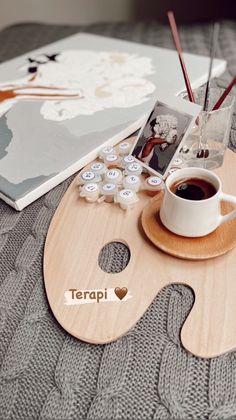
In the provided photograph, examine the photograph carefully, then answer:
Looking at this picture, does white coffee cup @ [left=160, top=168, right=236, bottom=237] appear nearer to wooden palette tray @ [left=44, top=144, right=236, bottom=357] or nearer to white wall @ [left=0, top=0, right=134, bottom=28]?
wooden palette tray @ [left=44, top=144, right=236, bottom=357]

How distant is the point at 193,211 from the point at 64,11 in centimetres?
175

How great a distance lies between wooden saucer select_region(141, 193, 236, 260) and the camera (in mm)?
483

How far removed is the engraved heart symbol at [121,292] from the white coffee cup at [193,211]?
10cm

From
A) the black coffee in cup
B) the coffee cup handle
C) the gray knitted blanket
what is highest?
the black coffee in cup

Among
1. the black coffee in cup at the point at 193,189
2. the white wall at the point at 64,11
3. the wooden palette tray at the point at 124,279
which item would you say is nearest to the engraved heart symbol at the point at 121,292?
the wooden palette tray at the point at 124,279

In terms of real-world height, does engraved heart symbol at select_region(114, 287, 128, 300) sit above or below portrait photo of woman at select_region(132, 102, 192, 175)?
below

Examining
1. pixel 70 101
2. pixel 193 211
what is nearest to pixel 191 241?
pixel 193 211

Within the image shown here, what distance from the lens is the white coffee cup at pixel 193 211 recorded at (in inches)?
18.4

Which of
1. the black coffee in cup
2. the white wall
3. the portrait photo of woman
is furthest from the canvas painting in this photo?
the white wall

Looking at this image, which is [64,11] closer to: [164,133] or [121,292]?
[164,133]

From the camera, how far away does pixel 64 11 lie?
1.90 m

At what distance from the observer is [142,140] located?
619 millimetres

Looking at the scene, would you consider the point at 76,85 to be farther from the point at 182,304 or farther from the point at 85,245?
the point at 182,304

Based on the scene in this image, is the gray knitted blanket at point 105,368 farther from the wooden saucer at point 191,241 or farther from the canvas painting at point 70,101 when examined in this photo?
the canvas painting at point 70,101
